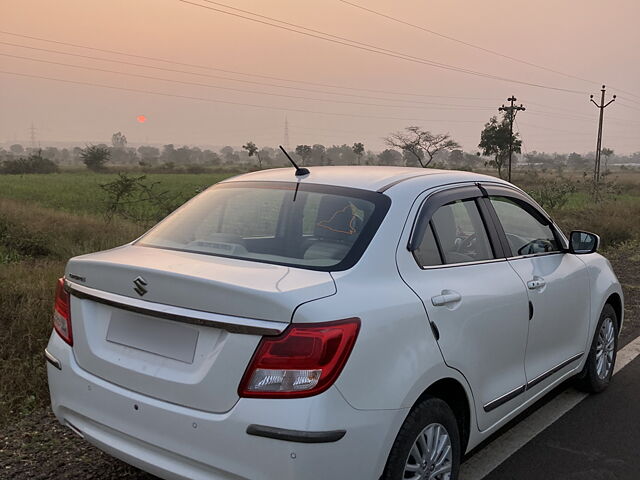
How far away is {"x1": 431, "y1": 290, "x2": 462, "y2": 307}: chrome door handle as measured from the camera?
2.55m

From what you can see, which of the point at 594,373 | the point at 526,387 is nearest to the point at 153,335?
the point at 526,387

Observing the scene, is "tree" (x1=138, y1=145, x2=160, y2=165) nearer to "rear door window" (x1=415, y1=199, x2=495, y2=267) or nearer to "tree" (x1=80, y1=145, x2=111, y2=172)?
"tree" (x1=80, y1=145, x2=111, y2=172)

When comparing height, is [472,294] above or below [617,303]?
above

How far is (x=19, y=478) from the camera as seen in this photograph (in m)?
2.90

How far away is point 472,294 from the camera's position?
281cm

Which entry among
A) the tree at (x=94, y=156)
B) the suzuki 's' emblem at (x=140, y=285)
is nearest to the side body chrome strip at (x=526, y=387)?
the suzuki 's' emblem at (x=140, y=285)

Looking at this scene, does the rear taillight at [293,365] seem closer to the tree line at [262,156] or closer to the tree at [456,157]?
the tree line at [262,156]

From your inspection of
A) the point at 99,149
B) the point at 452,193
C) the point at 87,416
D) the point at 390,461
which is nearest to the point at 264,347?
the point at 390,461

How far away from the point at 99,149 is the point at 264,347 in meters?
74.4

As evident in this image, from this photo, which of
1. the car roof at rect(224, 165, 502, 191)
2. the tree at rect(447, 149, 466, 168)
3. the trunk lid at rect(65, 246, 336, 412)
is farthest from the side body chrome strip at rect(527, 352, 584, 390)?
the tree at rect(447, 149, 466, 168)

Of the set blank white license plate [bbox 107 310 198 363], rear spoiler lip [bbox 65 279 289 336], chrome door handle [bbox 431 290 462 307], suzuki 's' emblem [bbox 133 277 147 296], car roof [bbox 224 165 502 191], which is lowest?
blank white license plate [bbox 107 310 198 363]

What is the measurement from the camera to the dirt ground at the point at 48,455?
9.63 ft

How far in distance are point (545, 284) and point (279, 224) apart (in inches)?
65.6

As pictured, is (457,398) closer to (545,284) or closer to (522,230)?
(545,284)
